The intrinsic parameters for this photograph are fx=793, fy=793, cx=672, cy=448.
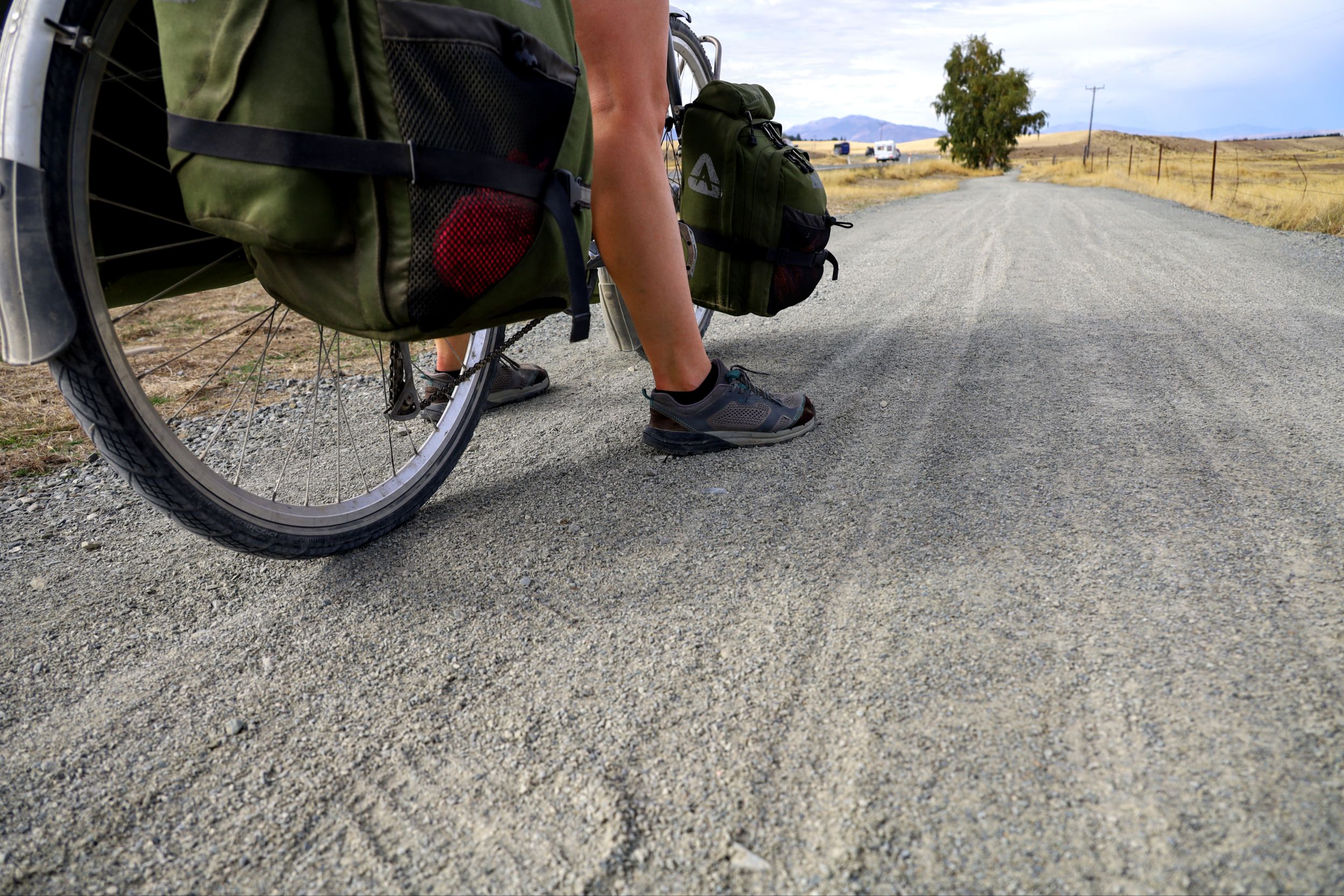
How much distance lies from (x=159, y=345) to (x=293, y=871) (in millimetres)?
3543

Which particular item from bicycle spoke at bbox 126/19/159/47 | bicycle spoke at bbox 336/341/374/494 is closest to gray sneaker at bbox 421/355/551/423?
bicycle spoke at bbox 336/341/374/494

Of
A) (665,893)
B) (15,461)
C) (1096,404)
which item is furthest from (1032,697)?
(15,461)

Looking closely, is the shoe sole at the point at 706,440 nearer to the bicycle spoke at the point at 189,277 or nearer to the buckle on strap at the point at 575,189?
the buckle on strap at the point at 575,189

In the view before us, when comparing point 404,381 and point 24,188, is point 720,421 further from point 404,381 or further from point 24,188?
point 24,188

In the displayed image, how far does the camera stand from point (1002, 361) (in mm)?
2717

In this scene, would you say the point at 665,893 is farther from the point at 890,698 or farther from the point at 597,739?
the point at 890,698

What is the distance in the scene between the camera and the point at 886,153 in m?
54.8

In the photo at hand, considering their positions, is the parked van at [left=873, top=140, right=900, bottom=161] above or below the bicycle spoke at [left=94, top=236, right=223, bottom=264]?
above

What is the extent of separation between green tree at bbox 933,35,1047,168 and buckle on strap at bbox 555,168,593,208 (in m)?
50.2

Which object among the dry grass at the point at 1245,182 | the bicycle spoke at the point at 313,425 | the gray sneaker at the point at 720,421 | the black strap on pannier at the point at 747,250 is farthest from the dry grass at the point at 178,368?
the dry grass at the point at 1245,182

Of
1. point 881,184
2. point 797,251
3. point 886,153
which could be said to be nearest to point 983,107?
point 886,153

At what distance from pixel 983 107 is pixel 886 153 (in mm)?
9088

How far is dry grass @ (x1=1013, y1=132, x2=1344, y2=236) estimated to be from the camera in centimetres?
811

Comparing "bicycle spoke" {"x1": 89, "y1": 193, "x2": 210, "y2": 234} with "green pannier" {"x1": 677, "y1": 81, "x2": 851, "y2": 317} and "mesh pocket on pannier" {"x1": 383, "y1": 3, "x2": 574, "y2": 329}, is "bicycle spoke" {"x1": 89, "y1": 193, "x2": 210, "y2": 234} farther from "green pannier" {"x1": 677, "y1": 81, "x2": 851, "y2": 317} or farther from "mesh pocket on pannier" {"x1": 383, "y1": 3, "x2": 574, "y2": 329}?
"green pannier" {"x1": 677, "y1": 81, "x2": 851, "y2": 317}
